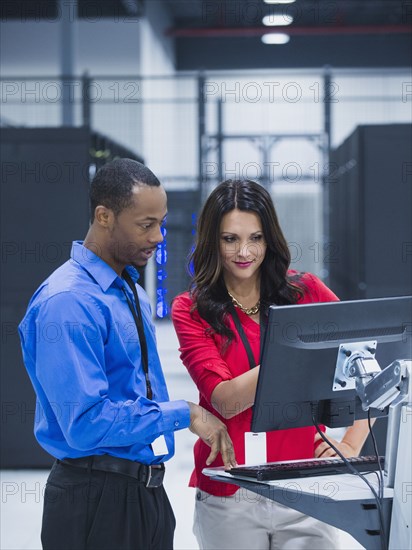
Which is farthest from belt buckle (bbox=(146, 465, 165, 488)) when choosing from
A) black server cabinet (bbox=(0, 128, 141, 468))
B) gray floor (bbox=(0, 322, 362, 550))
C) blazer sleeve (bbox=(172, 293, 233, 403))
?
black server cabinet (bbox=(0, 128, 141, 468))

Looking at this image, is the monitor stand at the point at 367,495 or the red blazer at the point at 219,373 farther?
the red blazer at the point at 219,373

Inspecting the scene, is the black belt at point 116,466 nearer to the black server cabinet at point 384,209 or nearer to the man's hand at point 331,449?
the man's hand at point 331,449

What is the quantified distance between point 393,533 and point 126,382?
1.82 ft

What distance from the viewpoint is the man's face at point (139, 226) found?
143 centimetres

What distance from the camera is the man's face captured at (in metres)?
1.43

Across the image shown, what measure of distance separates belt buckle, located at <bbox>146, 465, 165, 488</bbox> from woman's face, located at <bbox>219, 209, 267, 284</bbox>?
0.49m

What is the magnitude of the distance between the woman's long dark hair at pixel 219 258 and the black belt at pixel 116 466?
37 centimetres

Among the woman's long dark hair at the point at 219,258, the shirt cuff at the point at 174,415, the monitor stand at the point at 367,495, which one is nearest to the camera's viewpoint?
the monitor stand at the point at 367,495

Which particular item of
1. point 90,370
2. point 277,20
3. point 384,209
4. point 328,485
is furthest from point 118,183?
point 277,20

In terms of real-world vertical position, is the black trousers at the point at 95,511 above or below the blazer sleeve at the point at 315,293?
below

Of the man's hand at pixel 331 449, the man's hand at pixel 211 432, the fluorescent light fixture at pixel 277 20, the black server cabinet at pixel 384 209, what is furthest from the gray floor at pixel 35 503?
the fluorescent light fixture at pixel 277 20

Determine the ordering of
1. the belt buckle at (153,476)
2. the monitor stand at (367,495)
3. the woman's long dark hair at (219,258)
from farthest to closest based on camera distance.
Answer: the woman's long dark hair at (219,258) < the belt buckle at (153,476) < the monitor stand at (367,495)

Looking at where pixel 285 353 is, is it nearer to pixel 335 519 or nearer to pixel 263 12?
pixel 335 519

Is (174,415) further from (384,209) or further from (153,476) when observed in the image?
(384,209)
